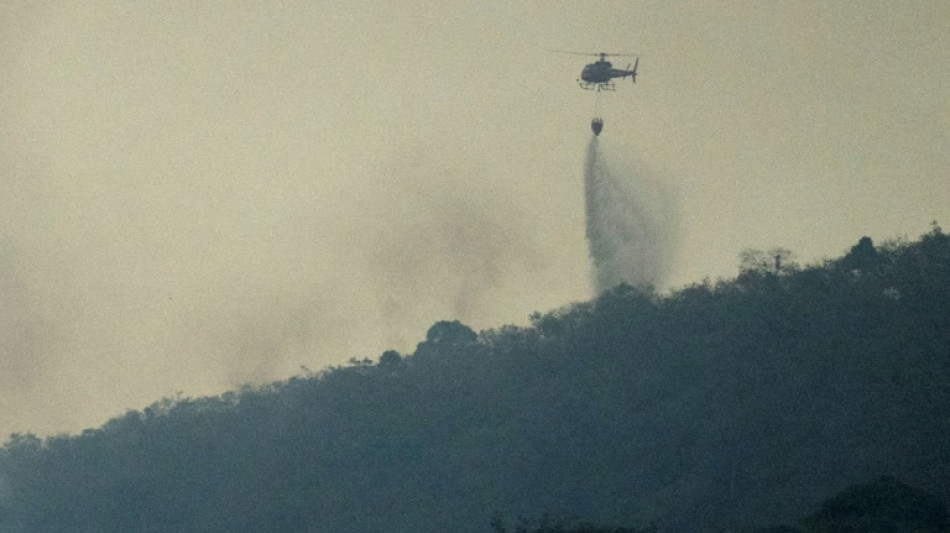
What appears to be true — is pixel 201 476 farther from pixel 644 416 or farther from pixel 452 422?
pixel 644 416

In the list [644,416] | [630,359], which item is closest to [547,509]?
[644,416]

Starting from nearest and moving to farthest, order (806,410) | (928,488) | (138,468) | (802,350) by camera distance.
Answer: (928,488) → (806,410) → (802,350) → (138,468)

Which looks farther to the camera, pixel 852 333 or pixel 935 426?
pixel 852 333

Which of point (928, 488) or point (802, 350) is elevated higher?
point (802, 350)

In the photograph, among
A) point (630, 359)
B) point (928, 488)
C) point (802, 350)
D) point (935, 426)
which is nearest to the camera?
point (928, 488)

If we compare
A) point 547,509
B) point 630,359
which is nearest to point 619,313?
point 630,359

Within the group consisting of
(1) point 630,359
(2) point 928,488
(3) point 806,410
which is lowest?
(2) point 928,488
